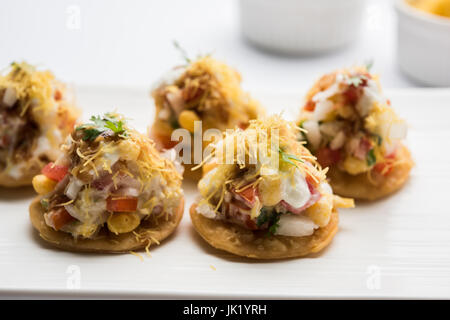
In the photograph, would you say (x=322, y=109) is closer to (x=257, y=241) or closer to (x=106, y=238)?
(x=257, y=241)

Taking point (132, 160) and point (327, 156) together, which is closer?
point (132, 160)

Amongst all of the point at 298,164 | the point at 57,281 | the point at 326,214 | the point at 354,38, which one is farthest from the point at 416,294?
the point at 354,38

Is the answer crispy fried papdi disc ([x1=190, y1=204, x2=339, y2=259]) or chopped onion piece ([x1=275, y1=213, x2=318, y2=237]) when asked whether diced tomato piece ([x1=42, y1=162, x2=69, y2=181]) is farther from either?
chopped onion piece ([x1=275, y1=213, x2=318, y2=237])

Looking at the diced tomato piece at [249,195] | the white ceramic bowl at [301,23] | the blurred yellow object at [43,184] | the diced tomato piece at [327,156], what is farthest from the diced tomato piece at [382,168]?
the white ceramic bowl at [301,23]

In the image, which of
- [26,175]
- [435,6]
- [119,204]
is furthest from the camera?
[435,6]

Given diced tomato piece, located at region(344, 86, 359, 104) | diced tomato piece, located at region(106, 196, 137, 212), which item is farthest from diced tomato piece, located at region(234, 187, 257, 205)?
diced tomato piece, located at region(344, 86, 359, 104)

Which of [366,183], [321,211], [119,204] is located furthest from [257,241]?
[366,183]

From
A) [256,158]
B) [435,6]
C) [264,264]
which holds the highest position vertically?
[435,6]
